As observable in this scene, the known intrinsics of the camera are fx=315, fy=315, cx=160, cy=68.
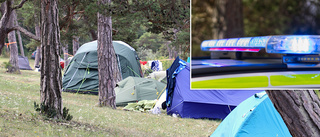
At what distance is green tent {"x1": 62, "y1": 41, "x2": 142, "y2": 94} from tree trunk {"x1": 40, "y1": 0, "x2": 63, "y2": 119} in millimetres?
6774

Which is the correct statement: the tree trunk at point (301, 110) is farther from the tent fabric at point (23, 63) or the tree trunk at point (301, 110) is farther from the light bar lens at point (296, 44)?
the tent fabric at point (23, 63)

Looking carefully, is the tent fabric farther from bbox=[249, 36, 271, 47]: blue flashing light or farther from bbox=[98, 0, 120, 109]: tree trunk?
bbox=[249, 36, 271, 47]: blue flashing light

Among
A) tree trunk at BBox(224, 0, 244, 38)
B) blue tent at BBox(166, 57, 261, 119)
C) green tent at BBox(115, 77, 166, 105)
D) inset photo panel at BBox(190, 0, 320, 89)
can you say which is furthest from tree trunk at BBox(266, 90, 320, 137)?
green tent at BBox(115, 77, 166, 105)

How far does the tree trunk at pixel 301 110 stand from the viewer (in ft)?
9.32

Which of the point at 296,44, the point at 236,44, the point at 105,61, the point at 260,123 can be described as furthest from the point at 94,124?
the point at 296,44

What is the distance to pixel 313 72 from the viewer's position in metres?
1.88

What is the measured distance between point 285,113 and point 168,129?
3.57 m

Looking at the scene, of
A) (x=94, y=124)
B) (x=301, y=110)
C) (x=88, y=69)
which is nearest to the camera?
(x=301, y=110)

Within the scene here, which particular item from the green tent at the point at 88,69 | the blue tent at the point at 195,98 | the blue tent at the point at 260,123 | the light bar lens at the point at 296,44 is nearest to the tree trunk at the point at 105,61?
the blue tent at the point at 195,98

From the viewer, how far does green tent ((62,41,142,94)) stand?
11969 mm

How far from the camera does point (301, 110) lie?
286cm

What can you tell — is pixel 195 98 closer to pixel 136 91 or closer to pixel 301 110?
pixel 136 91

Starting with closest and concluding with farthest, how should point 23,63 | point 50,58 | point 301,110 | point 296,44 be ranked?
point 296,44
point 301,110
point 50,58
point 23,63

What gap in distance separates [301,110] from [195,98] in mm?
4747
